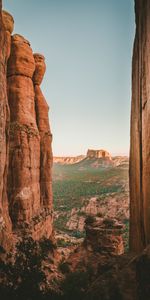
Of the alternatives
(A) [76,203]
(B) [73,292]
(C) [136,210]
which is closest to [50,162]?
(C) [136,210]

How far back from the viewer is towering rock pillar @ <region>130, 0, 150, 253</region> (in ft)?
36.9

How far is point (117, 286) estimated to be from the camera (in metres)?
6.54

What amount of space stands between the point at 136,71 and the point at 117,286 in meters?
10.8

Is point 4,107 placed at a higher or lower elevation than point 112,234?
higher

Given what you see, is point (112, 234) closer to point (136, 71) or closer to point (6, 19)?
point (136, 71)

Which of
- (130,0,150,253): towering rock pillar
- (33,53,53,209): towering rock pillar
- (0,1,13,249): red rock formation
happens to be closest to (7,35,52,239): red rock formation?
(33,53,53,209): towering rock pillar

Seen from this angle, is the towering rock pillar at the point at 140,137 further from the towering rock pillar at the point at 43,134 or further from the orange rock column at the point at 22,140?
the towering rock pillar at the point at 43,134

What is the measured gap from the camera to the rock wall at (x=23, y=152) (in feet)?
87.4

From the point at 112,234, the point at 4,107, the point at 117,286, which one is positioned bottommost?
the point at 112,234

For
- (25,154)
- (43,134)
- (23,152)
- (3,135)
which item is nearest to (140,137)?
(3,135)

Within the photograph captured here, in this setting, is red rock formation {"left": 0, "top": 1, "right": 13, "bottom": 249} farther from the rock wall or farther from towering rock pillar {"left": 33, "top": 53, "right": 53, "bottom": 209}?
towering rock pillar {"left": 33, "top": 53, "right": 53, "bottom": 209}

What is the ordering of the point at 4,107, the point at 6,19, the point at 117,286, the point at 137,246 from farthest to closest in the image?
1. the point at 6,19
2. the point at 4,107
3. the point at 137,246
4. the point at 117,286

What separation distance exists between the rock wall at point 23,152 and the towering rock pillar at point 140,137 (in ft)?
40.1

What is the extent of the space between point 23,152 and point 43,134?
26.5 feet
